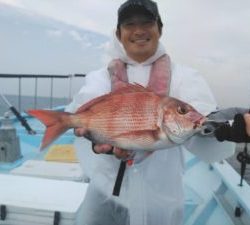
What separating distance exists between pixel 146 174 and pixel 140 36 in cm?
87

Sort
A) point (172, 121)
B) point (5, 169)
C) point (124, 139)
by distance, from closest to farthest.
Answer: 1. point (172, 121)
2. point (124, 139)
3. point (5, 169)

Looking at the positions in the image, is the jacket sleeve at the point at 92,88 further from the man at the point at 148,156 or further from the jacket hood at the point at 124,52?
the jacket hood at the point at 124,52

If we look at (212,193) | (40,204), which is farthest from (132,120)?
(212,193)

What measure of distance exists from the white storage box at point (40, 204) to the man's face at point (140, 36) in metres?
1.09

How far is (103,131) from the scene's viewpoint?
2.07 metres

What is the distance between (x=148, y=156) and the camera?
7.53 feet

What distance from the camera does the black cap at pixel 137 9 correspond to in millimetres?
2402

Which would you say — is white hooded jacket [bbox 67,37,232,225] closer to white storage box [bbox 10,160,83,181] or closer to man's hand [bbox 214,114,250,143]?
man's hand [bbox 214,114,250,143]

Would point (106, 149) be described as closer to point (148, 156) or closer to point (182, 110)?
point (148, 156)

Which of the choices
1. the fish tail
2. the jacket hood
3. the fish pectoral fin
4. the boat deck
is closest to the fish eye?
the fish pectoral fin

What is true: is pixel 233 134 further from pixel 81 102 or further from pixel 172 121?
pixel 81 102

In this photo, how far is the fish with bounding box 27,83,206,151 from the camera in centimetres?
186

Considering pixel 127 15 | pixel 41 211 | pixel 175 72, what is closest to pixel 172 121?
pixel 175 72

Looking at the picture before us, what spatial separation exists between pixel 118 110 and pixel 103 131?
0.46 ft
